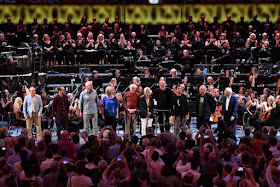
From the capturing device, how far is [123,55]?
20.8 metres

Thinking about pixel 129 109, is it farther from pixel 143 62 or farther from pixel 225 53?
pixel 225 53

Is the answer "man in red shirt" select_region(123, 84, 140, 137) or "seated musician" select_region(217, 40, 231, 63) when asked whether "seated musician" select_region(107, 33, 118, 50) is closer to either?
"seated musician" select_region(217, 40, 231, 63)

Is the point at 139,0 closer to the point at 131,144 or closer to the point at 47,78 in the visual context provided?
the point at 47,78

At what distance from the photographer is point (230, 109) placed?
14133mm

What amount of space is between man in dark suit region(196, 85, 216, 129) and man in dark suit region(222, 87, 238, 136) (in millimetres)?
446

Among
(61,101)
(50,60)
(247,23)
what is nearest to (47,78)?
(50,60)

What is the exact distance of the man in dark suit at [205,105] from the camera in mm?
14648

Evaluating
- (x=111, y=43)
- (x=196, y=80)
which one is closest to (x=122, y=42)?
(x=111, y=43)

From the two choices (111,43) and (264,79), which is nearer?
(264,79)

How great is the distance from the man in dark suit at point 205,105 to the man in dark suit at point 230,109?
0.45 meters

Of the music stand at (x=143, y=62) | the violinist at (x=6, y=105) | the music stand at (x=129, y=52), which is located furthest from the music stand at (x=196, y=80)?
the violinist at (x=6, y=105)

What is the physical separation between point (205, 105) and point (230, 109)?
79 centimetres

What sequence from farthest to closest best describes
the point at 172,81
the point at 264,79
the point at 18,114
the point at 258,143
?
the point at 264,79, the point at 172,81, the point at 18,114, the point at 258,143

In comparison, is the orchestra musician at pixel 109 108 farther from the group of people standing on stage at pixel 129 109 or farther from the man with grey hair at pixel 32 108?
the man with grey hair at pixel 32 108
